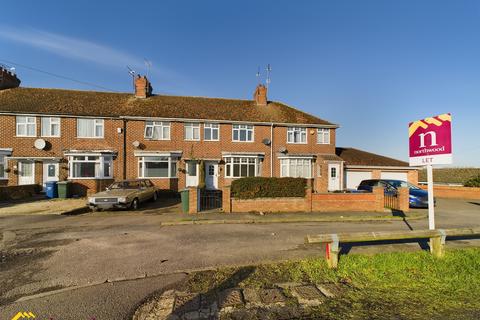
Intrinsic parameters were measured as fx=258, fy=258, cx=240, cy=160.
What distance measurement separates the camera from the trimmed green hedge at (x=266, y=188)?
38.2ft

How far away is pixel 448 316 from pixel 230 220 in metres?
7.14

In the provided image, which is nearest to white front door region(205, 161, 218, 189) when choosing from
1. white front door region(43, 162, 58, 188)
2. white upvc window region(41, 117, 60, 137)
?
white front door region(43, 162, 58, 188)

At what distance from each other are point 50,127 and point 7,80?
695 centimetres

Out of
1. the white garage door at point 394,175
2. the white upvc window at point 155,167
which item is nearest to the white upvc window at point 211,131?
the white upvc window at point 155,167

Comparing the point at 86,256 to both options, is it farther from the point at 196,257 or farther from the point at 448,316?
the point at 448,316

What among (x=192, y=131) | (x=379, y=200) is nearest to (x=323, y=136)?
(x=379, y=200)

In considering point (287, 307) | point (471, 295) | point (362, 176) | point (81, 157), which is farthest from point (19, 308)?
point (362, 176)

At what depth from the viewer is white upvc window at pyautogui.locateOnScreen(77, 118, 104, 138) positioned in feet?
61.4

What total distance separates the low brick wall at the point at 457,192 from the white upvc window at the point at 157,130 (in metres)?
22.8

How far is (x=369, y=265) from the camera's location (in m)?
5.02

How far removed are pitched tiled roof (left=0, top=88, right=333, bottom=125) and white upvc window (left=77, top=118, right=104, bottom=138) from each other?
517 millimetres

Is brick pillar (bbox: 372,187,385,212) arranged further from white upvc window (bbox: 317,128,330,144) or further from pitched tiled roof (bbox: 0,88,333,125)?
pitched tiled roof (bbox: 0,88,333,125)

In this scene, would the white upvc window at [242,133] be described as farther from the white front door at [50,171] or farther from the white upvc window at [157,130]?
the white front door at [50,171]

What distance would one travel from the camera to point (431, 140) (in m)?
6.02
